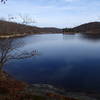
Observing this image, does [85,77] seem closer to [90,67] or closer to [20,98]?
[90,67]

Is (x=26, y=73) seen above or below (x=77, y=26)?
below

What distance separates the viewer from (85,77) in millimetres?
19516

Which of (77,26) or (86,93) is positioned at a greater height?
(77,26)

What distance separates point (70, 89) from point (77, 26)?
7276 inches

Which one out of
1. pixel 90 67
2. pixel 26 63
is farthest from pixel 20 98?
pixel 26 63

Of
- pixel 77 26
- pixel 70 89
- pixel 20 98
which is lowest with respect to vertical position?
pixel 70 89

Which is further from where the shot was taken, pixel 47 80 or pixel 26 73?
pixel 26 73

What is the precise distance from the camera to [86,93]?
14.9 metres

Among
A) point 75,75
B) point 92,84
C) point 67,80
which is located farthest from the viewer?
point 75,75

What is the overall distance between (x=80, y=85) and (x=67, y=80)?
1.90 m

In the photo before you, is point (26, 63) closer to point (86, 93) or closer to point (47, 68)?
point (47, 68)

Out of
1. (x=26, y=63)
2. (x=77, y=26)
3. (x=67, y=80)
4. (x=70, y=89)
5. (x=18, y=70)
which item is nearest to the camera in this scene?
(x=70, y=89)

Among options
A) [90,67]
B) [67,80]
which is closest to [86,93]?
[67,80]

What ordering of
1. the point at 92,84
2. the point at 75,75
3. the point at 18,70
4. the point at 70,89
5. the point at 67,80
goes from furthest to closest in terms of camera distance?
the point at 18,70, the point at 75,75, the point at 67,80, the point at 92,84, the point at 70,89
